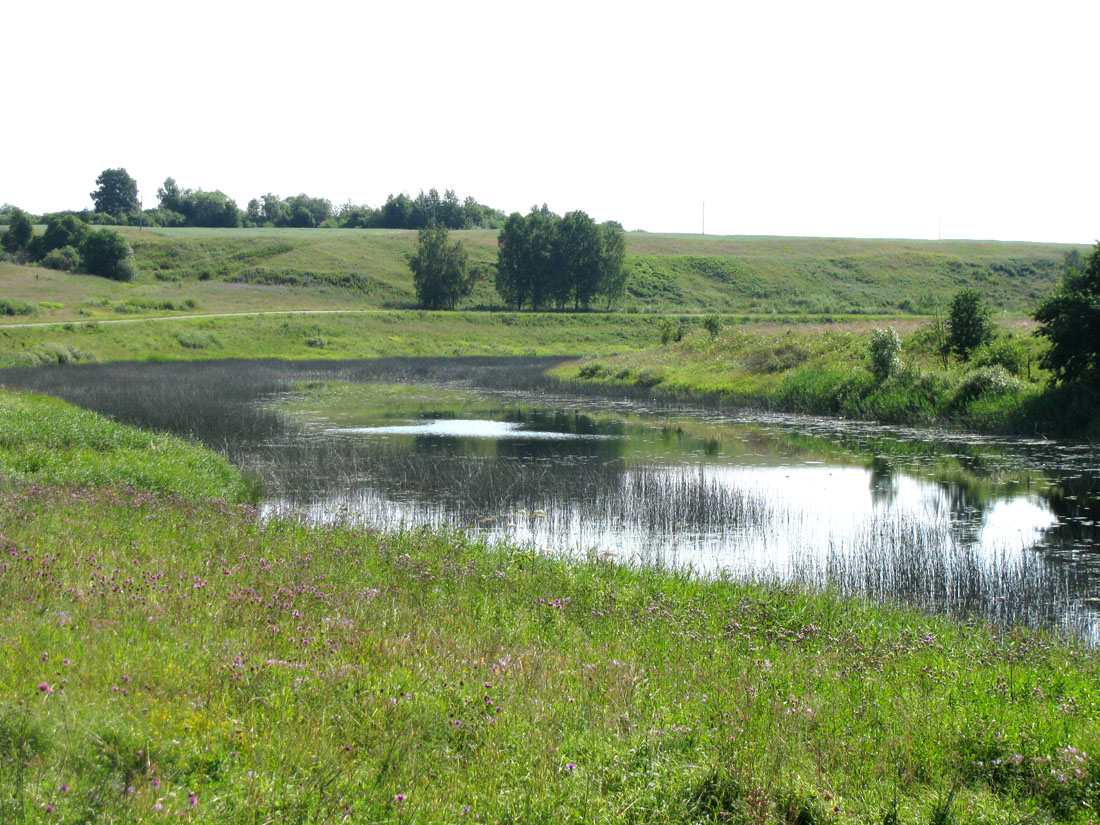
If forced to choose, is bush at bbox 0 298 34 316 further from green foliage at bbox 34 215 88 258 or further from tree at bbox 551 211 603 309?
tree at bbox 551 211 603 309

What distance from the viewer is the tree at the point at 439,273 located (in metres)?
102

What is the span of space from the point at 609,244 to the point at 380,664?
10731 centimetres

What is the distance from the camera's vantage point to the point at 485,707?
20.5ft

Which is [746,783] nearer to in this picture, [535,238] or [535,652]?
[535,652]

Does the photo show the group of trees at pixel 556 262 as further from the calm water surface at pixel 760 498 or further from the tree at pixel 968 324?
the calm water surface at pixel 760 498

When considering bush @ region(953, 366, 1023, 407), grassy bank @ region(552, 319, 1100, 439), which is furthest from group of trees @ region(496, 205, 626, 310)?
bush @ region(953, 366, 1023, 407)

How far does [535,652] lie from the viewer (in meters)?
7.83

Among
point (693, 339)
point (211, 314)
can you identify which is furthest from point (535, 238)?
point (693, 339)

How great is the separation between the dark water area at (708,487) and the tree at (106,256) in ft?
222

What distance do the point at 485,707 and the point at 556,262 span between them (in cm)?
10406

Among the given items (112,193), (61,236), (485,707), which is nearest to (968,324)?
(485,707)

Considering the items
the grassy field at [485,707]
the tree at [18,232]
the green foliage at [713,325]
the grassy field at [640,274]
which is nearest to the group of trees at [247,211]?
the grassy field at [640,274]

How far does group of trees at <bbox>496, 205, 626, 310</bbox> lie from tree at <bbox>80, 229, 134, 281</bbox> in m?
41.7

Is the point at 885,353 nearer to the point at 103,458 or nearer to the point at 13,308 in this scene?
the point at 103,458
